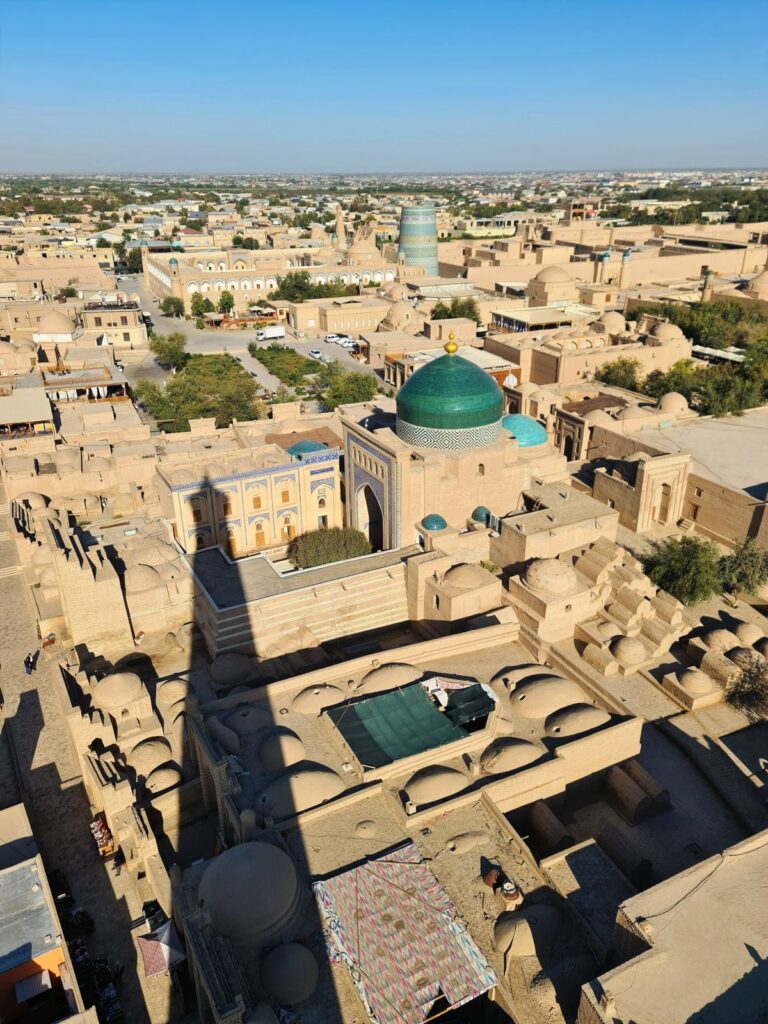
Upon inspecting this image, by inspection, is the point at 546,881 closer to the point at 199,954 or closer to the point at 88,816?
the point at 199,954

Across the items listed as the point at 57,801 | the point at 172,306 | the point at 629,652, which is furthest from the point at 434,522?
the point at 172,306

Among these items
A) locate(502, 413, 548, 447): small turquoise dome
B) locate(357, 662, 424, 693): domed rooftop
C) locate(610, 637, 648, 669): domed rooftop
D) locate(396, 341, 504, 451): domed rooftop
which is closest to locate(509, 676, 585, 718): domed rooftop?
locate(357, 662, 424, 693): domed rooftop

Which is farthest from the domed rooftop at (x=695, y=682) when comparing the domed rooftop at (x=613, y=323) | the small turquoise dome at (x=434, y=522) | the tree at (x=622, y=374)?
the domed rooftop at (x=613, y=323)

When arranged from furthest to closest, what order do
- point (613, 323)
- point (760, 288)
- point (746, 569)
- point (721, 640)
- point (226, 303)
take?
point (226, 303), point (760, 288), point (613, 323), point (746, 569), point (721, 640)

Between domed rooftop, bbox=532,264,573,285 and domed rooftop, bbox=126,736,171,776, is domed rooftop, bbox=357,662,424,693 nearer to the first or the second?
domed rooftop, bbox=126,736,171,776

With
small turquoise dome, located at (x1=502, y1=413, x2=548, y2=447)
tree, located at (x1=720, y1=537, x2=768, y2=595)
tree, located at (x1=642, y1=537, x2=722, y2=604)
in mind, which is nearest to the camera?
tree, located at (x1=642, y1=537, x2=722, y2=604)

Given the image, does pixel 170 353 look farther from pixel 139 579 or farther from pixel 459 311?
pixel 139 579
